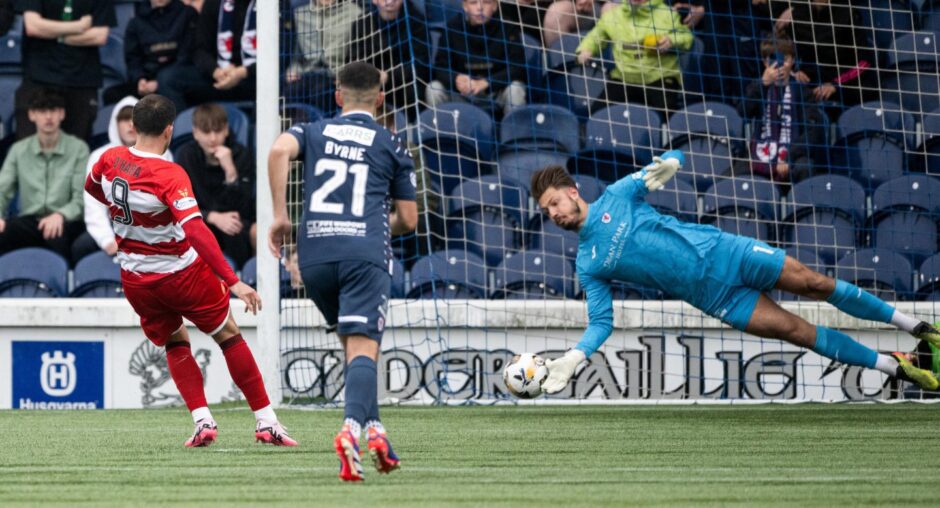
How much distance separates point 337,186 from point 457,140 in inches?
237

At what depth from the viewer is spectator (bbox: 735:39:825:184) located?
10.9m

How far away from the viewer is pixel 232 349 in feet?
21.8

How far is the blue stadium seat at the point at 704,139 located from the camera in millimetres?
10977

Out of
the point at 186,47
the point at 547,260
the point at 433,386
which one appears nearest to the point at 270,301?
the point at 433,386

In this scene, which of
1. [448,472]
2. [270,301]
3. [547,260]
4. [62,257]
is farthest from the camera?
[62,257]

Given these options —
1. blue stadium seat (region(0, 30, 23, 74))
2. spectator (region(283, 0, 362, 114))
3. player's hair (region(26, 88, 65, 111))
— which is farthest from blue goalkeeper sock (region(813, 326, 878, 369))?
blue stadium seat (region(0, 30, 23, 74))

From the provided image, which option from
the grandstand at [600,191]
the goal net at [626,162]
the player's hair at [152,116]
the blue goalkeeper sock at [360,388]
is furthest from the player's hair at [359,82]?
the goal net at [626,162]

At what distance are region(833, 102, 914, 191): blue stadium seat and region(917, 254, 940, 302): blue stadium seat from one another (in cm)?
85

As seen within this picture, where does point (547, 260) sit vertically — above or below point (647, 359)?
above

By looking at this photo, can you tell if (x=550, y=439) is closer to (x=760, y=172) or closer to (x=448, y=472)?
(x=448, y=472)

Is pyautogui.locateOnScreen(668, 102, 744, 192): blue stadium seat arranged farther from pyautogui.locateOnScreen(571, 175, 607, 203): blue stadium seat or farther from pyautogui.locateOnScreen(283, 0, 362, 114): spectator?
pyautogui.locateOnScreen(283, 0, 362, 114): spectator

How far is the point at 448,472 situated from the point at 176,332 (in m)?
2.11

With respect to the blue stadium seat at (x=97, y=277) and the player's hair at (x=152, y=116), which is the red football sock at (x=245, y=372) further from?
the blue stadium seat at (x=97, y=277)

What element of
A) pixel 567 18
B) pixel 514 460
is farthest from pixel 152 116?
pixel 567 18
